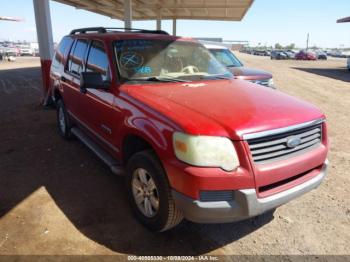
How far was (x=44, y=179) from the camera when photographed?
4.45 m

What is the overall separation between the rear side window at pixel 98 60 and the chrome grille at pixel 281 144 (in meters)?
2.05

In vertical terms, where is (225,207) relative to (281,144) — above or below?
below

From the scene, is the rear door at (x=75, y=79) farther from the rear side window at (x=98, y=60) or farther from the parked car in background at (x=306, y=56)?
the parked car in background at (x=306, y=56)

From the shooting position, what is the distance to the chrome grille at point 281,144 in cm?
266

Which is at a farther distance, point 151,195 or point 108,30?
point 108,30

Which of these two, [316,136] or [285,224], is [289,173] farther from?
[285,224]

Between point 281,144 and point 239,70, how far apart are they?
Result: 5.77m

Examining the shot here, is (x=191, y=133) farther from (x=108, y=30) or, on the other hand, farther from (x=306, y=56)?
(x=306, y=56)

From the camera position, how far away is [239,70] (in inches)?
326

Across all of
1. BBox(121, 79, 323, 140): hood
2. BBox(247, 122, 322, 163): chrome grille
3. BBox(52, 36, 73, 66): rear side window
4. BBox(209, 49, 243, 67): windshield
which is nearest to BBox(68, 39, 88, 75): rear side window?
BBox(52, 36, 73, 66): rear side window

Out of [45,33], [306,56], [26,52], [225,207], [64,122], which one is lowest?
[306,56]

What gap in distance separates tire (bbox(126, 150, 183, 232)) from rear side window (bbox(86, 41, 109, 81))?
1263mm

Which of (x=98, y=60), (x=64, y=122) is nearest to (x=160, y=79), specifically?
(x=98, y=60)

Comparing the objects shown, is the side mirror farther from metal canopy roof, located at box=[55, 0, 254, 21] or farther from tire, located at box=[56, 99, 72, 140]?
metal canopy roof, located at box=[55, 0, 254, 21]
